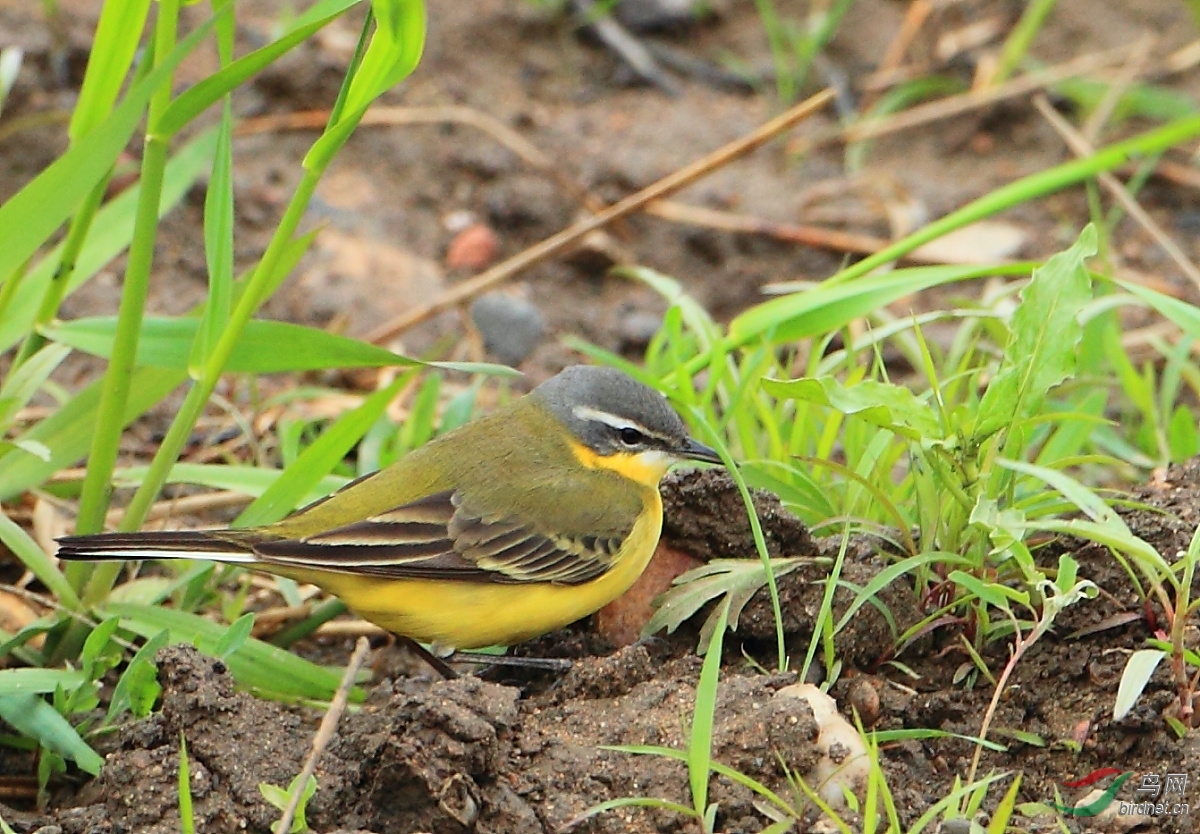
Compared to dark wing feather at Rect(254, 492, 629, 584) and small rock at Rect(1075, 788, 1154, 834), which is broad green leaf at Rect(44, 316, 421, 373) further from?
small rock at Rect(1075, 788, 1154, 834)

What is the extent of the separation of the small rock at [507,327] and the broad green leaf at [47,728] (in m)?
3.50

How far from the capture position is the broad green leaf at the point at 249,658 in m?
4.57

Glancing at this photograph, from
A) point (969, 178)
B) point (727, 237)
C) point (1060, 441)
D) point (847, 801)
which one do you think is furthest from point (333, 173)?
point (847, 801)

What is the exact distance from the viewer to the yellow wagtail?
4.59 meters

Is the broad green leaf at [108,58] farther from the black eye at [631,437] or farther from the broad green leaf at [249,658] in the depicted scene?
the black eye at [631,437]

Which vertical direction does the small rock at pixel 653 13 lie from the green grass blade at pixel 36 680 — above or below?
above

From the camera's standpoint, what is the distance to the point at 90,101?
4457mm

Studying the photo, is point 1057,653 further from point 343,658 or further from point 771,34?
point 771,34

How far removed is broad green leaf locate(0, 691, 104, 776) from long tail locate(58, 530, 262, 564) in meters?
0.41

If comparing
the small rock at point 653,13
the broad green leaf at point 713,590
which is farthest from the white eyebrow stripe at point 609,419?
the small rock at point 653,13

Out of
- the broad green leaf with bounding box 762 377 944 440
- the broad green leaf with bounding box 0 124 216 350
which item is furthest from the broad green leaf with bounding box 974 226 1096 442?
the broad green leaf with bounding box 0 124 216 350

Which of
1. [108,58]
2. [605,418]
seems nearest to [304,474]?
[605,418]

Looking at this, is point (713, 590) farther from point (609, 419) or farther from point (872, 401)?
point (609, 419)

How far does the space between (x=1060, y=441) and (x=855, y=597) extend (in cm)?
168
